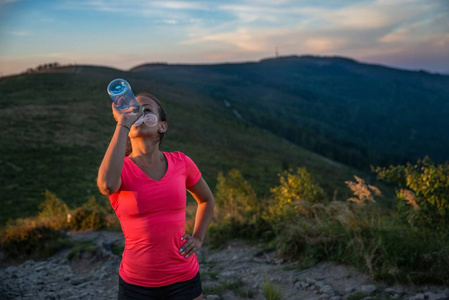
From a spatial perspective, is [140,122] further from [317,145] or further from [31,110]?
[317,145]

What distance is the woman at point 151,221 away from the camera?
7.00ft

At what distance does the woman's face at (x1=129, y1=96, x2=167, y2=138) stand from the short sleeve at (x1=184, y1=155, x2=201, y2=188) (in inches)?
10.1

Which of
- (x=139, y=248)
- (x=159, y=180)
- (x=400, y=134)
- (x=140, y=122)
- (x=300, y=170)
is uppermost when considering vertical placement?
(x=140, y=122)

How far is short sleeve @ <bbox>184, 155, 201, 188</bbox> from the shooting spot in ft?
8.06

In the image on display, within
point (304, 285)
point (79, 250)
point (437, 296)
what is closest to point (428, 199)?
point (437, 296)

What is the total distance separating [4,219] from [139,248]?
21025 mm

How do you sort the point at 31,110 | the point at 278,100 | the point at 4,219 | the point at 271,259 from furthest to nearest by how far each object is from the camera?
the point at 278,100
the point at 31,110
the point at 4,219
the point at 271,259

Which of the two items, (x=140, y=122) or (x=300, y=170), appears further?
(x=300, y=170)

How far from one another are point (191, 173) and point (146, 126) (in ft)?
1.47

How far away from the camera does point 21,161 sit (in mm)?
31969

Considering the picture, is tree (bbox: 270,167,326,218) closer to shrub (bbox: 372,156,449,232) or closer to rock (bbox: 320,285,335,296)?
shrub (bbox: 372,156,449,232)

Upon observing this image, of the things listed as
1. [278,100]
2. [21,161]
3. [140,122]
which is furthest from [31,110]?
[278,100]

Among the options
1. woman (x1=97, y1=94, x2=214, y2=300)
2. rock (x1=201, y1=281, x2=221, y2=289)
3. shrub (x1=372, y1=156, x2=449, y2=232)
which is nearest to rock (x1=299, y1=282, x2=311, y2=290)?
rock (x1=201, y1=281, x2=221, y2=289)

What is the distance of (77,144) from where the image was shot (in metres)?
39.6
